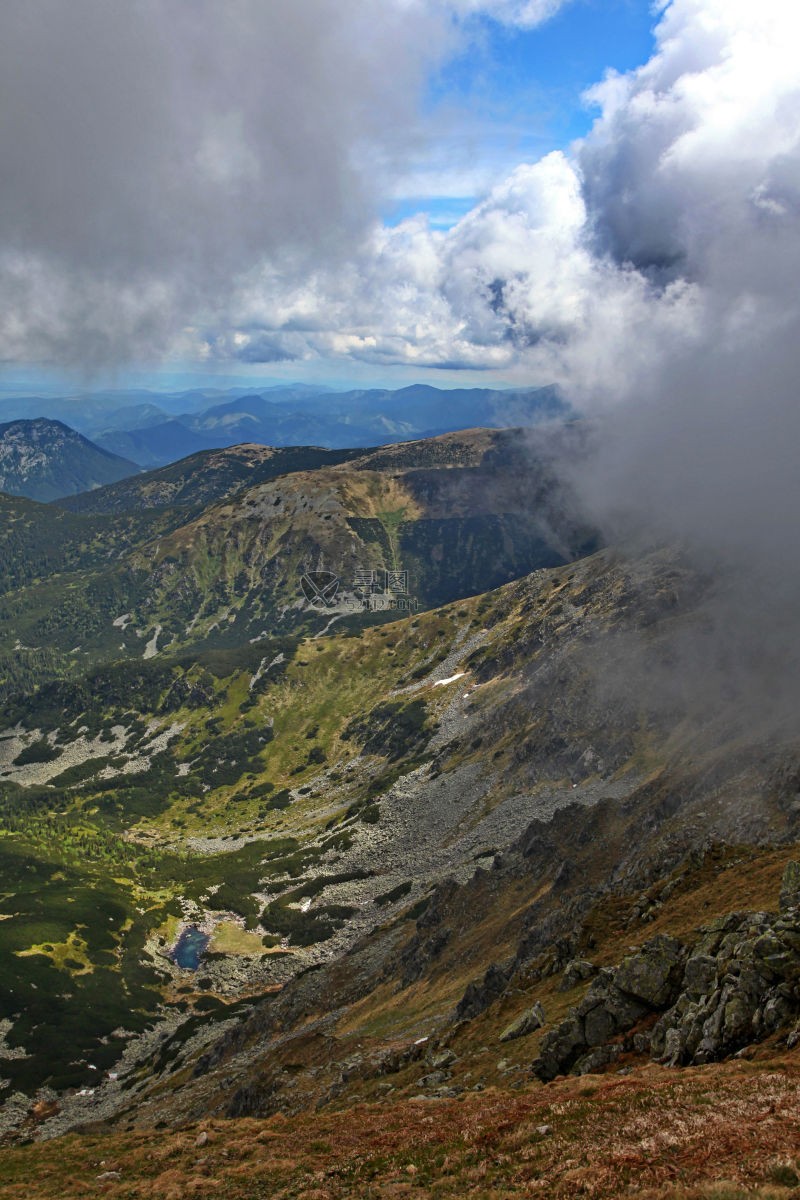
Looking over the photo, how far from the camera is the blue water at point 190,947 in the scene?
161250 mm

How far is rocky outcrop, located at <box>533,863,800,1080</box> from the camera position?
33938mm

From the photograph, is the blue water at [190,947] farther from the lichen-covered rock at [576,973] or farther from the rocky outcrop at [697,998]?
the rocky outcrop at [697,998]

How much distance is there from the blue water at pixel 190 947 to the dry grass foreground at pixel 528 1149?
122539 millimetres

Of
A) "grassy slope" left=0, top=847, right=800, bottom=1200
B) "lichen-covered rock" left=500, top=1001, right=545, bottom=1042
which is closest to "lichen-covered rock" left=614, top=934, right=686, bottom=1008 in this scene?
"grassy slope" left=0, top=847, right=800, bottom=1200

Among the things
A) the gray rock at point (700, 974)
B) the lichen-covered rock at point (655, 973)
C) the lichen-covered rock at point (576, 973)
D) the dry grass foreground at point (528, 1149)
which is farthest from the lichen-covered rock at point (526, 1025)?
the gray rock at point (700, 974)

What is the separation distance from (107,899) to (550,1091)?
576 ft

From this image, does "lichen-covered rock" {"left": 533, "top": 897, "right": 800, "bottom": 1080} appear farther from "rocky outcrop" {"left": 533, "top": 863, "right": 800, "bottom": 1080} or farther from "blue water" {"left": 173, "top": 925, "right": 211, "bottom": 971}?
"blue water" {"left": 173, "top": 925, "right": 211, "bottom": 971}

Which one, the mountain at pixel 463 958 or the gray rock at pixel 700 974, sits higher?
the gray rock at pixel 700 974

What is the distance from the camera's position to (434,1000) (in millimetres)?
84562

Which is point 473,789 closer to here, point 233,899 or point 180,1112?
point 233,899

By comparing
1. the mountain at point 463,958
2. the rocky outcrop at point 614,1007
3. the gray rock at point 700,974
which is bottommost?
the mountain at point 463,958

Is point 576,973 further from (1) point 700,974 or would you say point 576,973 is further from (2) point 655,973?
(1) point 700,974

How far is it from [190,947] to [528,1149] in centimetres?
16444

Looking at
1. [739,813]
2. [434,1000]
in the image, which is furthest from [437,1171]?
[739,813]
